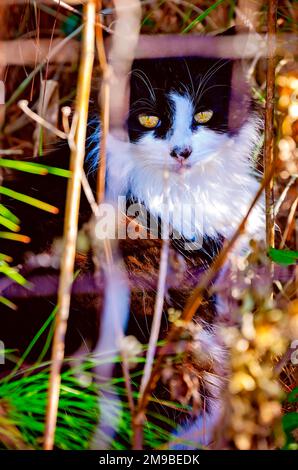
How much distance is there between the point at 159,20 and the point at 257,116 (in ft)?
2.16

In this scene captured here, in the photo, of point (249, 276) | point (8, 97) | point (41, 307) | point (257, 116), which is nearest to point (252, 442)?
point (249, 276)

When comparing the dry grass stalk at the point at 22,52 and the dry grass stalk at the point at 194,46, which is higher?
the dry grass stalk at the point at 22,52

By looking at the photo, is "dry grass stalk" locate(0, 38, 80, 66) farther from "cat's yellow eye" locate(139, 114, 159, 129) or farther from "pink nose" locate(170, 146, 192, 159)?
"pink nose" locate(170, 146, 192, 159)

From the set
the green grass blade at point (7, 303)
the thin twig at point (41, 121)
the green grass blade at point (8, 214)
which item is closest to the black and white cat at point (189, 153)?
the green grass blade at point (8, 214)

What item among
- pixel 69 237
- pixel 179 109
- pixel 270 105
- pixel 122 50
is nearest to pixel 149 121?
pixel 179 109

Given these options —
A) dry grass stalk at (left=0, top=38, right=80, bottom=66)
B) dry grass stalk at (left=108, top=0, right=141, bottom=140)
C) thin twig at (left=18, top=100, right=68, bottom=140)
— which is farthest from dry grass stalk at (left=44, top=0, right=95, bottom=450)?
dry grass stalk at (left=0, top=38, right=80, bottom=66)

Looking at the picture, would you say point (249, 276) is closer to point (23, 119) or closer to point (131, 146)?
point (131, 146)

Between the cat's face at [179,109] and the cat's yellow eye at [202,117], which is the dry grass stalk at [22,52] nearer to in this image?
the cat's face at [179,109]

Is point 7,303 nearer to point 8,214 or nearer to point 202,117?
point 8,214

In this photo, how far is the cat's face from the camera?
1530 millimetres

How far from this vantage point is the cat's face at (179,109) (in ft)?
5.02

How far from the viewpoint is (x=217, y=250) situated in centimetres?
157
